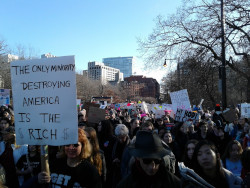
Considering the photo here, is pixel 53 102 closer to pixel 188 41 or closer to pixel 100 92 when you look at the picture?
pixel 188 41

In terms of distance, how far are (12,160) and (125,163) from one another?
1792 mm

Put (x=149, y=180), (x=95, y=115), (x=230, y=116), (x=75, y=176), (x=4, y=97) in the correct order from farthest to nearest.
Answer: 1. (x=4, y=97)
2. (x=230, y=116)
3. (x=95, y=115)
4. (x=75, y=176)
5. (x=149, y=180)

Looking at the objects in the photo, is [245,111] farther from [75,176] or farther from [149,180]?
[75,176]

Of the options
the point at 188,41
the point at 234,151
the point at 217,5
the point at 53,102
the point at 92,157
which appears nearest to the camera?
the point at 53,102

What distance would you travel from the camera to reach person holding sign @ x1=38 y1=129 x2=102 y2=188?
8.28ft

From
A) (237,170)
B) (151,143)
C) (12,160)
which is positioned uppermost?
(151,143)

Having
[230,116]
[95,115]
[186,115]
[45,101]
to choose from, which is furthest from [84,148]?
[230,116]

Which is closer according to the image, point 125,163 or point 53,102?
point 53,102

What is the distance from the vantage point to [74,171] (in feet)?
8.47

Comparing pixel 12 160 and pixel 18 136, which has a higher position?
pixel 18 136

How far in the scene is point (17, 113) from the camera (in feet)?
8.67

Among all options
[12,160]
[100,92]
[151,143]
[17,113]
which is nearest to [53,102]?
[17,113]

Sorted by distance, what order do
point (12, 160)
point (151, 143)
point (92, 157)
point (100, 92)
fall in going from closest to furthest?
point (151, 143)
point (92, 157)
point (12, 160)
point (100, 92)

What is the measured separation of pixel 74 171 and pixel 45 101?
814mm
